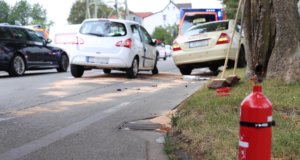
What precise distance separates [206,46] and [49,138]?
8.16 metres

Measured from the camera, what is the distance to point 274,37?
8281 mm

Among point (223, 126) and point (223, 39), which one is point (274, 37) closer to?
point (223, 126)

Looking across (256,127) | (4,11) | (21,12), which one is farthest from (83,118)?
(21,12)

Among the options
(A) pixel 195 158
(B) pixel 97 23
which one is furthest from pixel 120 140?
(B) pixel 97 23

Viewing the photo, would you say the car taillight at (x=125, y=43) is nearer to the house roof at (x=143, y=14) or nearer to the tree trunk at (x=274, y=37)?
the tree trunk at (x=274, y=37)

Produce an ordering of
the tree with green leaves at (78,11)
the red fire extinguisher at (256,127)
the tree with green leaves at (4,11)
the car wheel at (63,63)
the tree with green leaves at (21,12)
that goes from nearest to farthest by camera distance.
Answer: the red fire extinguisher at (256,127) < the car wheel at (63,63) < the tree with green leaves at (4,11) < the tree with green leaves at (21,12) < the tree with green leaves at (78,11)

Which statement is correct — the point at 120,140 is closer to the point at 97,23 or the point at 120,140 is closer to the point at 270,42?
the point at 270,42

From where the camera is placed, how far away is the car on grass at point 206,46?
13336 millimetres

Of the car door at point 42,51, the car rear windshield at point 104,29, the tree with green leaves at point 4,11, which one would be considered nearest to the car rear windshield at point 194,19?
the car door at point 42,51

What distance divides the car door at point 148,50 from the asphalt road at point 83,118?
2.57 m

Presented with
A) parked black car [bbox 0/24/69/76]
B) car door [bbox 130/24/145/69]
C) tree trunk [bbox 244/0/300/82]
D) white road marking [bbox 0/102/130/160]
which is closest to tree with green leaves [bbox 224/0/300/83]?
tree trunk [bbox 244/0/300/82]

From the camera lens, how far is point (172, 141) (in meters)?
5.55

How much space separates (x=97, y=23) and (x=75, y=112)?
6.02m

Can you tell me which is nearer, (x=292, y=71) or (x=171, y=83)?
(x=292, y=71)
